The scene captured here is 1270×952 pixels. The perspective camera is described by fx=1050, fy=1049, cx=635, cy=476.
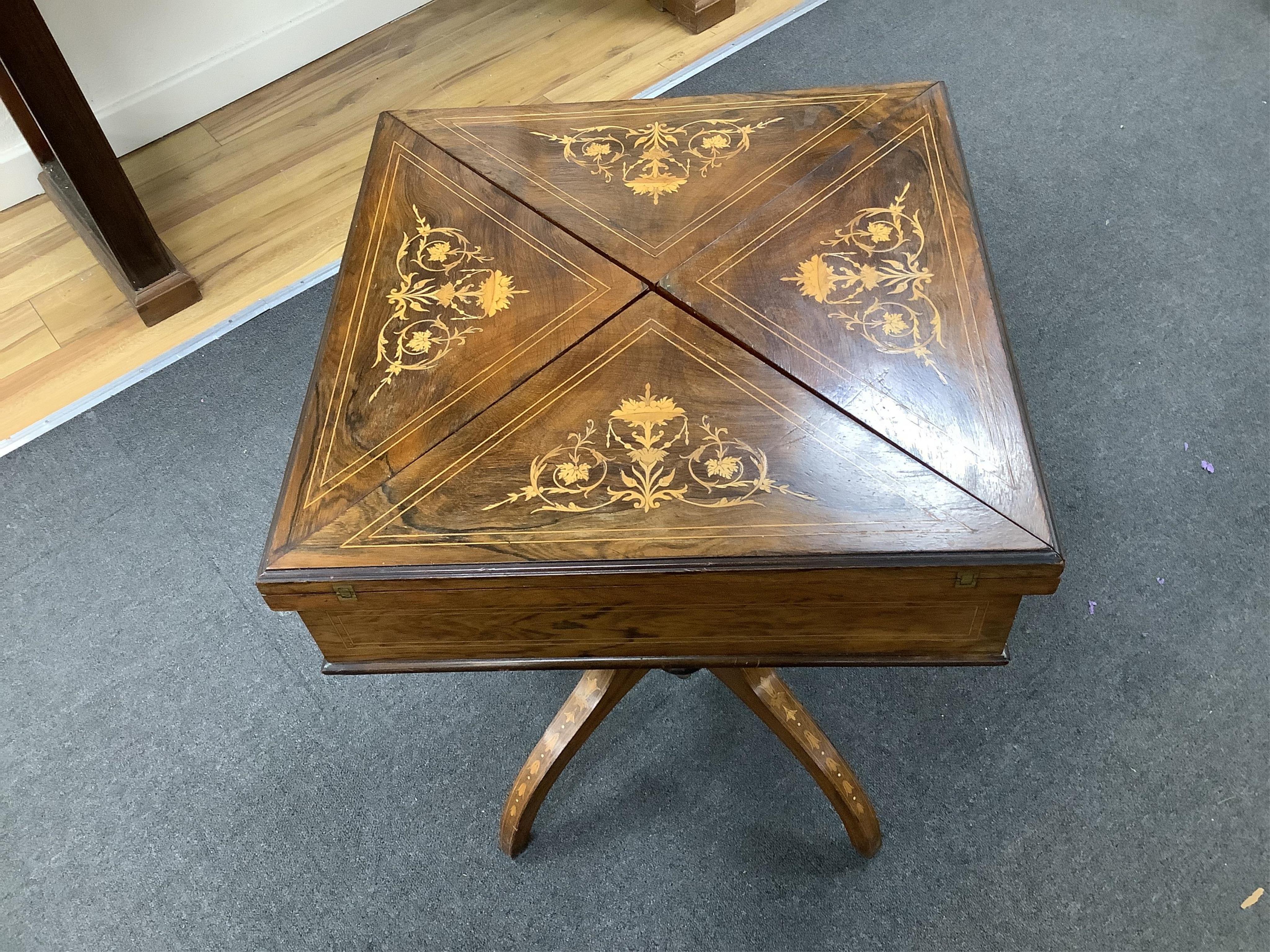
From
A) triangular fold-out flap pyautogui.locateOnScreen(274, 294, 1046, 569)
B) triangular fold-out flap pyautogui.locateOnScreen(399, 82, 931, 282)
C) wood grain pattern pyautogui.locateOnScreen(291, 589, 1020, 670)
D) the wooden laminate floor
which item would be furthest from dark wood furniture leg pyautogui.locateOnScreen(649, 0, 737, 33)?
wood grain pattern pyautogui.locateOnScreen(291, 589, 1020, 670)

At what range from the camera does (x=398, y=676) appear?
1549mm

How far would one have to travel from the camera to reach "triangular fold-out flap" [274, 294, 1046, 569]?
0.99 metres

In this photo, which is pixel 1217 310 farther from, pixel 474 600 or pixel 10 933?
pixel 10 933

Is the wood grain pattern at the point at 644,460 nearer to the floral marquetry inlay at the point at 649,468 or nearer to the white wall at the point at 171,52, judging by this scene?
the floral marquetry inlay at the point at 649,468

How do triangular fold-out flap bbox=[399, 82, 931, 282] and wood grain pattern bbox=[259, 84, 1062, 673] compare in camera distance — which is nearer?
wood grain pattern bbox=[259, 84, 1062, 673]

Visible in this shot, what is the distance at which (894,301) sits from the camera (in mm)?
1204

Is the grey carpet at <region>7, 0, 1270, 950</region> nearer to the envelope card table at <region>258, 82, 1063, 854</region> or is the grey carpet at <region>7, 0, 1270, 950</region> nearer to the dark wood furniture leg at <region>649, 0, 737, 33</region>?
the envelope card table at <region>258, 82, 1063, 854</region>

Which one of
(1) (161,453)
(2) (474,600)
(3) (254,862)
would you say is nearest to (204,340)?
(1) (161,453)

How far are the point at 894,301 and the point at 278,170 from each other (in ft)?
5.34

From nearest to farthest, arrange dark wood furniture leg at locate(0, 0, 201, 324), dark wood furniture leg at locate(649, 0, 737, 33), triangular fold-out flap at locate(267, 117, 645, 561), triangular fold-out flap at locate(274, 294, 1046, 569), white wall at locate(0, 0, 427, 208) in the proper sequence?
1. triangular fold-out flap at locate(274, 294, 1046, 569)
2. triangular fold-out flap at locate(267, 117, 645, 561)
3. dark wood furniture leg at locate(0, 0, 201, 324)
4. white wall at locate(0, 0, 427, 208)
5. dark wood furniture leg at locate(649, 0, 737, 33)

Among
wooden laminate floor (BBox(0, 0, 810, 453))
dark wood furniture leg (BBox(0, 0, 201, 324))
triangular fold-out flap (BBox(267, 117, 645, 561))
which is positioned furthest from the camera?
wooden laminate floor (BBox(0, 0, 810, 453))

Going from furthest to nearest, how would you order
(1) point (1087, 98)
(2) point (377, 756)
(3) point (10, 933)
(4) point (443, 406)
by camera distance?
(1) point (1087, 98) < (2) point (377, 756) < (3) point (10, 933) < (4) point (443, 406)

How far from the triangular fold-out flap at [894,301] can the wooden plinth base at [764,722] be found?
37 centimetres

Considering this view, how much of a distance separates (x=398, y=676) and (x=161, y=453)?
646 millimetres
